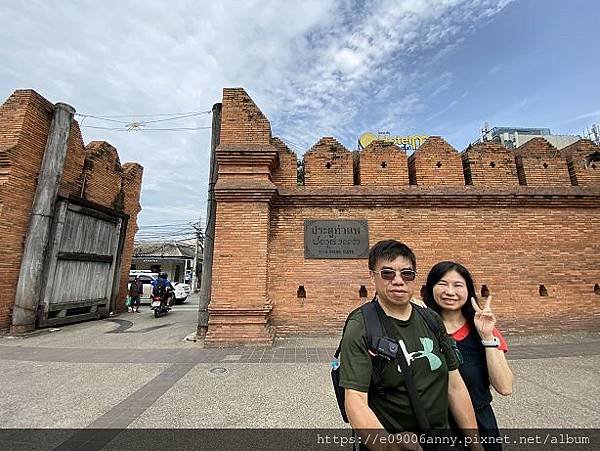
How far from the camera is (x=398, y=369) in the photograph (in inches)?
58.5

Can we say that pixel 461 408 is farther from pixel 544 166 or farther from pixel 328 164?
pixel 544 166

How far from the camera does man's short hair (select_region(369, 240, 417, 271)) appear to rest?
176 centimetres

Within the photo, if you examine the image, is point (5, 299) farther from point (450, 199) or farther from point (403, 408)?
point (450, 199)

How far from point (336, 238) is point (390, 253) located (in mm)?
5046

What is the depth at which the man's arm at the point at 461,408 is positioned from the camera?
1.67 metres

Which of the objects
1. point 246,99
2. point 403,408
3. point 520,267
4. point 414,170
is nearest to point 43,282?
point 246,99

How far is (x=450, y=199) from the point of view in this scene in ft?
22.6

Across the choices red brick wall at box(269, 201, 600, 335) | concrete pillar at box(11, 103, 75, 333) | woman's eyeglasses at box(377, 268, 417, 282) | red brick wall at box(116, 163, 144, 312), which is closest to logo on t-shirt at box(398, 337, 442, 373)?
woman's eyeglasses at box(377, 268, 417, 282)

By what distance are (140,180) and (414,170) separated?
11090 millimetres

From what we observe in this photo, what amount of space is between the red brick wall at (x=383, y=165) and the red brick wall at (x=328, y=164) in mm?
353

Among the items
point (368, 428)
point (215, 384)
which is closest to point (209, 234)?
point (215, 384)

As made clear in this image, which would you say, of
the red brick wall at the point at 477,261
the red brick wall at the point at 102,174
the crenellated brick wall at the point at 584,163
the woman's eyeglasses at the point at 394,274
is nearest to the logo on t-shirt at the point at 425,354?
the woman's eyeglasses at the point at 394,274

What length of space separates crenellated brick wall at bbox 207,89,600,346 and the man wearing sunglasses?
4758mm

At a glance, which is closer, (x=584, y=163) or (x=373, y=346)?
(x=373, y=346)
